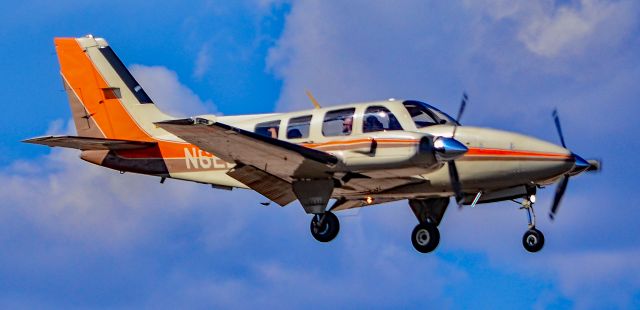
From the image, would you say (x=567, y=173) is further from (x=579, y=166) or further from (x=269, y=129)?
(x=269, y=129)

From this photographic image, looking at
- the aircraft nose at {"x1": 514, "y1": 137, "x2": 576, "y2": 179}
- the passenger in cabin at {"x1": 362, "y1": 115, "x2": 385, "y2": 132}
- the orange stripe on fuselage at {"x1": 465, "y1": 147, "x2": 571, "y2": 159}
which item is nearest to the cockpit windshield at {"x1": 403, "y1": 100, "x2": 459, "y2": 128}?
the passenger in cabin at {"x1": 362, "y1": 115, "x2": 385, "y2": 132}

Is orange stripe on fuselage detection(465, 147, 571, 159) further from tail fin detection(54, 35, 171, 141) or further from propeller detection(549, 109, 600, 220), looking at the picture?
tail fin detection(54, 35, 171, 141)

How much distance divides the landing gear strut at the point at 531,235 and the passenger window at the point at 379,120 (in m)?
3.98

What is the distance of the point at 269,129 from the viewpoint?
31.1 m

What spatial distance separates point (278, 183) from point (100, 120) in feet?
21.0

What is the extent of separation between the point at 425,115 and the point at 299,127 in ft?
10.5

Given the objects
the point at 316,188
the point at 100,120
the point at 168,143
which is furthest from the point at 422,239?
the point at 100,120

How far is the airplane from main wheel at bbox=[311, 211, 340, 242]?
26 millimetres

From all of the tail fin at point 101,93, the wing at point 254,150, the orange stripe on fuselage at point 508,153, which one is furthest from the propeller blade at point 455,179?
the tail fin at point 101,93

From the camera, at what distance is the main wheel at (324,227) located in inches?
1224

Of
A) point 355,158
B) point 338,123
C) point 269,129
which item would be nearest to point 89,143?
point 269,129

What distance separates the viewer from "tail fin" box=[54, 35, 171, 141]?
34719mm

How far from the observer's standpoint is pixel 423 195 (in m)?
31.3

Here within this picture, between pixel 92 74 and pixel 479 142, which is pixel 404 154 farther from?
pixel 92 74
